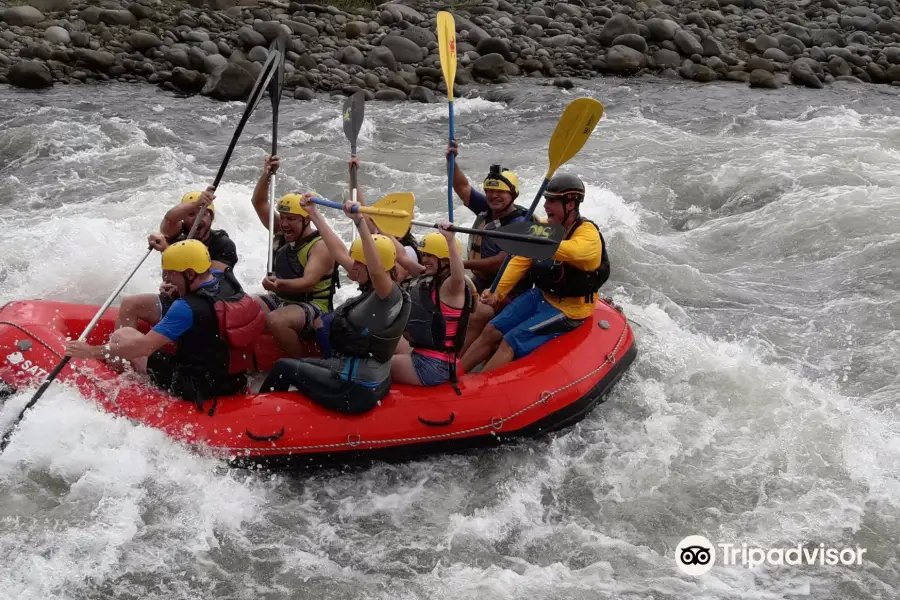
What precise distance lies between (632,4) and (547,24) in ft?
8.16

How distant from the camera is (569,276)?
516 centimetres

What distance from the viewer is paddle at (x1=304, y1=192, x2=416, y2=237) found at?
4582 millimetres

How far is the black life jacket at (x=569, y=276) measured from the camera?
5.14 meters

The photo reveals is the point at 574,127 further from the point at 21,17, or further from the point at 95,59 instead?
the point at 21,17

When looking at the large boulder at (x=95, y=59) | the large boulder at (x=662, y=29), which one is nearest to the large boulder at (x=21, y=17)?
the large boulder at (x=95, y=59)

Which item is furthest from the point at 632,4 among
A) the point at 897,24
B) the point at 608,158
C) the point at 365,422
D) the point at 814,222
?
the point at 365,422

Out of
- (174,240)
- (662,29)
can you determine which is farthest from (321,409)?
(662,29)

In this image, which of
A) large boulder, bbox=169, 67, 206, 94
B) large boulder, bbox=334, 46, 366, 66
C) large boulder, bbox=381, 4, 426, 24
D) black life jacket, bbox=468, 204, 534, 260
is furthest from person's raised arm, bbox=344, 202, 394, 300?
large boulder, bbox=381, 4, 426, 24

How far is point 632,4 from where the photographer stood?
1805 cm

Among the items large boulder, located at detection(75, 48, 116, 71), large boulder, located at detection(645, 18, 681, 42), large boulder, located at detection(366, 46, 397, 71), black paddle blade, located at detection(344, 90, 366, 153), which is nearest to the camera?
black paddle blade, located at detection(344, 90, 366, 153)

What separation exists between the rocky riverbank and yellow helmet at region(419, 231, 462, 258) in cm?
909

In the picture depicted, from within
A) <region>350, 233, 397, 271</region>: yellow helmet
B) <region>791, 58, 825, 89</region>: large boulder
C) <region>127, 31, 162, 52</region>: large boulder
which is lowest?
<region>791, 58, 825, 89</region>: large boulder

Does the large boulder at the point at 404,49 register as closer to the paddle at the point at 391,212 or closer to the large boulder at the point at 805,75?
the large boulder at the point at 805,75

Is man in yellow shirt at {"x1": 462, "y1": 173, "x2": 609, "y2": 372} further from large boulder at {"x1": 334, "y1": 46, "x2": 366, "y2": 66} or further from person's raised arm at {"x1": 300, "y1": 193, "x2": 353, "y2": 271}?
large boulder at {"x1": 334, "y1": 46, "x2": 366, "y2": 66}
